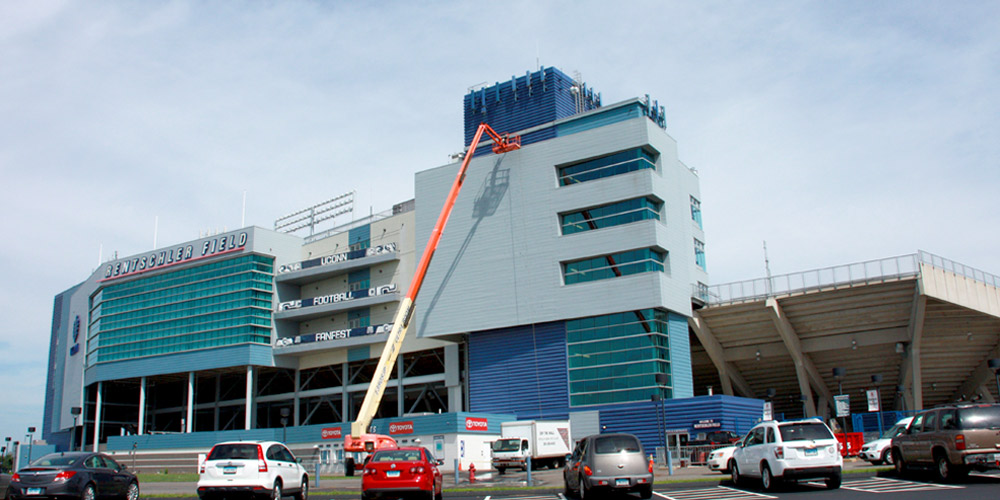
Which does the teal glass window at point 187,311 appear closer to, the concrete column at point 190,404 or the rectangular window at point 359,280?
the concrete column at point 190,404

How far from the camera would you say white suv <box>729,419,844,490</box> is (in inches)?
819

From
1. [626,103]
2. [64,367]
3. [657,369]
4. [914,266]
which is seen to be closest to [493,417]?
[657,369]

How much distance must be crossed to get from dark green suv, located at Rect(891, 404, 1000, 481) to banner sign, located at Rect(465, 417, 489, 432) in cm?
2986

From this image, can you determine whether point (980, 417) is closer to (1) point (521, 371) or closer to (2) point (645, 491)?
(2) point (645, 491)

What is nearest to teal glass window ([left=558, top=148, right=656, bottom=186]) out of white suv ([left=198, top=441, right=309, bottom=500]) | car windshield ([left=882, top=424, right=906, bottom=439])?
→ car windshield ([left=882, top=424, right=906, bottom=439])

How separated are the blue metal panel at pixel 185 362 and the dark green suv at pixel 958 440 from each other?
174 ft

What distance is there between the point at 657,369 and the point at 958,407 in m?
27.8

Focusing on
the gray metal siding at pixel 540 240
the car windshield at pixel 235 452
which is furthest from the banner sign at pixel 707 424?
the car windshield at pixel 235 452

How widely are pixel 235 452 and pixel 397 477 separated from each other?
165 inches

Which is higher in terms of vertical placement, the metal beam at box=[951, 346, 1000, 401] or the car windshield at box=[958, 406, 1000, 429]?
the metal beam at box=[951, 346, 1000, 401]

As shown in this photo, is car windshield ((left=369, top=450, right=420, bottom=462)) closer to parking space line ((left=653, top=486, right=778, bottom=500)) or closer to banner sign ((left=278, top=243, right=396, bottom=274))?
parking space line ((left=653, top=486, right=778, bottom=500))

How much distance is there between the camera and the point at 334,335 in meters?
64.3

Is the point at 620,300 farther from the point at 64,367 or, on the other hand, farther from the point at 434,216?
the point at 64,367

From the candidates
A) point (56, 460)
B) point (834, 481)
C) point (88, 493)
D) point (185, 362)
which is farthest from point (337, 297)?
point (834, 481)
